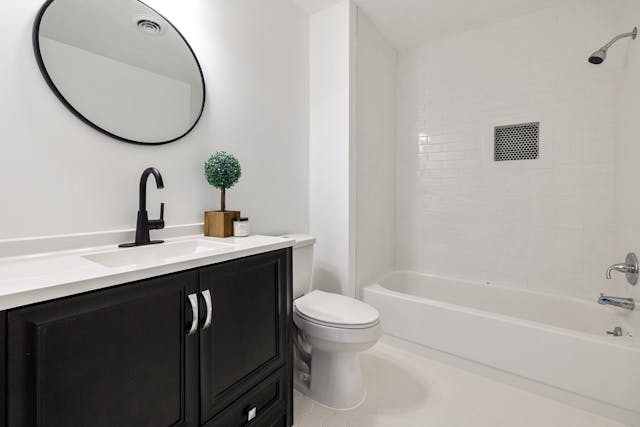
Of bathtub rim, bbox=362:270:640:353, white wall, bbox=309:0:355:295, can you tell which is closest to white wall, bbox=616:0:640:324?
bathtub rim, bbox=362:270:640:353

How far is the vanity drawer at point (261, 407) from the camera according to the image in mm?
1133

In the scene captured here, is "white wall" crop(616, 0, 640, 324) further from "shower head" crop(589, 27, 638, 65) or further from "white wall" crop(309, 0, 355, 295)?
"white wall" crop(309, 0, 355, 295)

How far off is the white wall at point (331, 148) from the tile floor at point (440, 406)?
2.30 feet

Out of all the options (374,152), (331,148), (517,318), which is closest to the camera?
(517,318)

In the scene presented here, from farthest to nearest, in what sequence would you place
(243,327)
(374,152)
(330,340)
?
(374,152) → (330,340) → (243,327)

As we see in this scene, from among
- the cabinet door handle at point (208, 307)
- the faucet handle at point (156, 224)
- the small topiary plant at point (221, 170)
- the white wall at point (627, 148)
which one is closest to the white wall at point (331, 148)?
the small topiary plant at point (221, 170)

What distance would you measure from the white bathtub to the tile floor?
12 cm

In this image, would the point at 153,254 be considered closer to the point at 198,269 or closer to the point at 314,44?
the point at 198,269

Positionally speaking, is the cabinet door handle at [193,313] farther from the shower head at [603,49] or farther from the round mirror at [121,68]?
the shower head at [603,49]

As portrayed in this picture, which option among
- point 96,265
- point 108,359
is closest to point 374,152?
point 96,265

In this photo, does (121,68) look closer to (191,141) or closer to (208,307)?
(191,141)

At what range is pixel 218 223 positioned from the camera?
155 centimetres

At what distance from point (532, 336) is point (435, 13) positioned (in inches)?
94.8

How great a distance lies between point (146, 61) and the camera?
1412 millimetres
